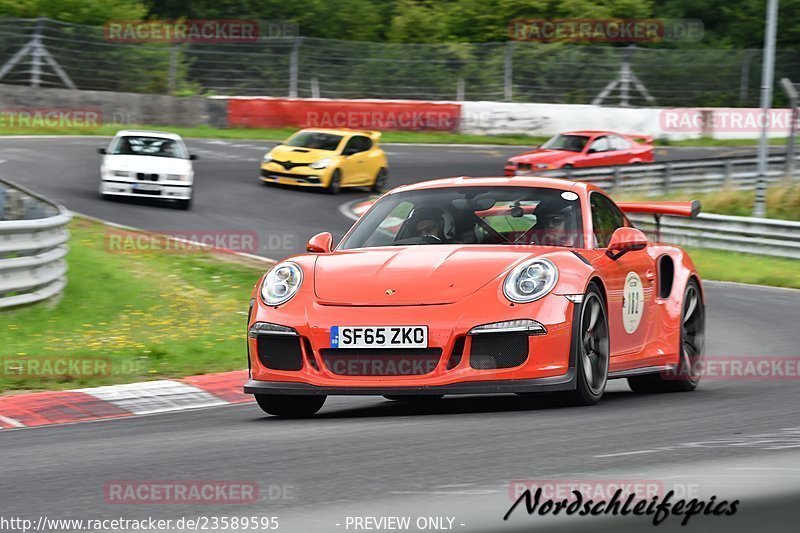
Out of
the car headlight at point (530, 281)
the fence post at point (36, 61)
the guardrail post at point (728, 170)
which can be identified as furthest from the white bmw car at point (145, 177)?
the car headlight at point (530, 281)

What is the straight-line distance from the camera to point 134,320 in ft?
41.0

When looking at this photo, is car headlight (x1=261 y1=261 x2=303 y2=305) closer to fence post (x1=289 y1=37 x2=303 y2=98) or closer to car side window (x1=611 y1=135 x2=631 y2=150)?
car side window (x1=611 y1=135 x2=631 y2=150)

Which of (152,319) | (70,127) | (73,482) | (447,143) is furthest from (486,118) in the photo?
(73,482)

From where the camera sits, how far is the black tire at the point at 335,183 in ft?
87.8

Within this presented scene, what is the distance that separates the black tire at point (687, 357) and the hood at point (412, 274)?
6.18 feet

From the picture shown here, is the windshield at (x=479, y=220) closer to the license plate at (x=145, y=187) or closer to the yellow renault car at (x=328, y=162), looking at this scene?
the license plate at (x=145, y=187)

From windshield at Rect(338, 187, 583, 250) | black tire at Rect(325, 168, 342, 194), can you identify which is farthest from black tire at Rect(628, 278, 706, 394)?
black tire at Rect(325, 168, 342, 194)

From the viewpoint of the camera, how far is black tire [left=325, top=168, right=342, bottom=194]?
2675cm

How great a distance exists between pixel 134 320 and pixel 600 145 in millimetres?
20076

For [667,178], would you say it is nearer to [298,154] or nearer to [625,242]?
[298,154]

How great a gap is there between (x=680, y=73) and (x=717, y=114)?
176 cm

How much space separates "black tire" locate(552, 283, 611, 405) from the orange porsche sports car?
1cm

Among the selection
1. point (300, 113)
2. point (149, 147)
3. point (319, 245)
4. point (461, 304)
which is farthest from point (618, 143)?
point (461, 304)

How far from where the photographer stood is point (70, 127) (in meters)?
34.5
